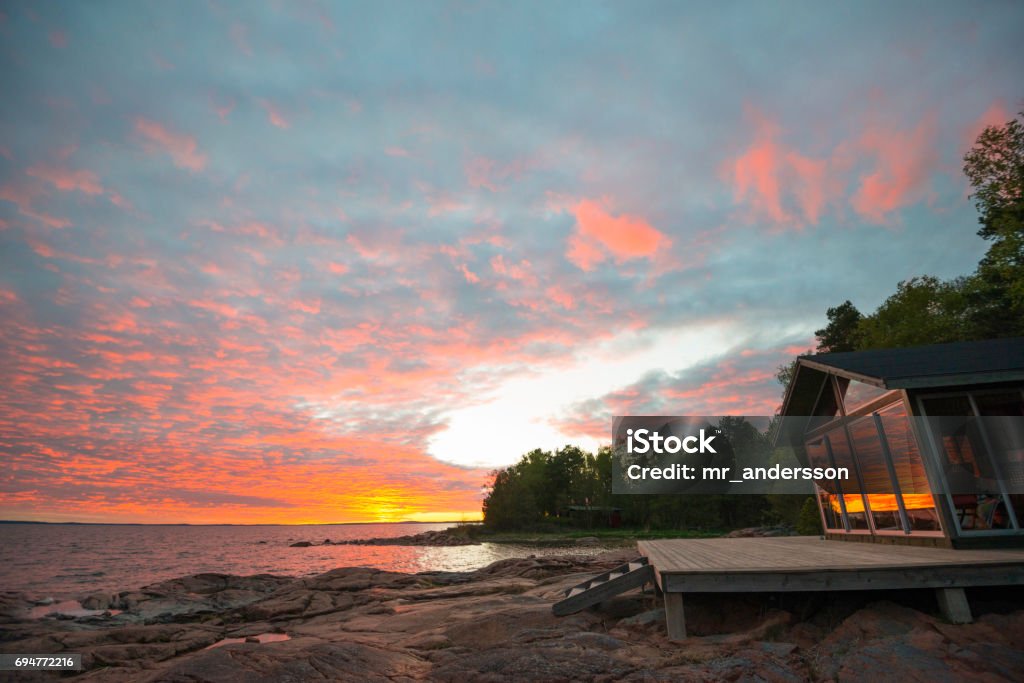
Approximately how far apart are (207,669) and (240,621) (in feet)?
34.9

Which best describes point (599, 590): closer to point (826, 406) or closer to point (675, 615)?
point (675, 615)

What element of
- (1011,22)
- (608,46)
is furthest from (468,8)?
(1011,22)

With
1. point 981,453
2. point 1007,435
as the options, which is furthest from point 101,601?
→ point 1007,435

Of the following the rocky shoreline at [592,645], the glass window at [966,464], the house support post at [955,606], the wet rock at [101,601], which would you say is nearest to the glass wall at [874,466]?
the glass window at [966,464]

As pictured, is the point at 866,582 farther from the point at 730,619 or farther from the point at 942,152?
the point at 942,152

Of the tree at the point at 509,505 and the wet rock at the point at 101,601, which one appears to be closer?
the wet rock at the point at 101,601

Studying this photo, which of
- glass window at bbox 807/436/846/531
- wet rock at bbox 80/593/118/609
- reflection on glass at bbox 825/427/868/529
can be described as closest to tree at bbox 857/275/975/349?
glass window at bbox 807/436/846/531

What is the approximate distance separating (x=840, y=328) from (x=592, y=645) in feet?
188

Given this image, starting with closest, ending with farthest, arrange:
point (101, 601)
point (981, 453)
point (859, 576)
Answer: point (859, 576) → point (981, 453) → point (101, 601)

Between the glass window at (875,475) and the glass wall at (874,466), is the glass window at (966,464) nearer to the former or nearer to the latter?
the glass wall at (874,466)

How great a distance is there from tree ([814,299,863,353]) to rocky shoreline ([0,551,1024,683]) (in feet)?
168

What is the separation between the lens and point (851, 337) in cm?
4975

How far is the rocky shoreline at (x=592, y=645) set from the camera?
18.6 ft

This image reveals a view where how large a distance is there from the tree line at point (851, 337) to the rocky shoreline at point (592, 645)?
33.0 ft
